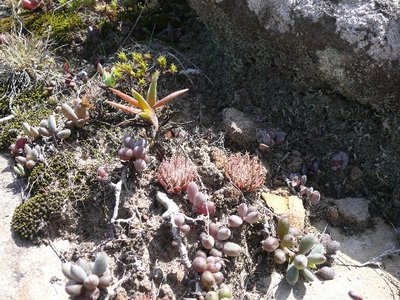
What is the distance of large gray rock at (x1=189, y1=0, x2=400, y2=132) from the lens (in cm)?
349

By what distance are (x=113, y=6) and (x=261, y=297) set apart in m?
2.99

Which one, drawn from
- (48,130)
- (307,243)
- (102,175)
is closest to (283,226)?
(307,243)

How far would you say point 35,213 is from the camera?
341 centimetres

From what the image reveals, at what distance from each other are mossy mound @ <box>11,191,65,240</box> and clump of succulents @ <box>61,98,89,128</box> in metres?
0.62

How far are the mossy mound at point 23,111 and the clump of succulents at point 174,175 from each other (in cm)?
118

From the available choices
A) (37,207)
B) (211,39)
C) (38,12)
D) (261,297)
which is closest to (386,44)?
(211,39)

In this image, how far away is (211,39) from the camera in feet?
14.4

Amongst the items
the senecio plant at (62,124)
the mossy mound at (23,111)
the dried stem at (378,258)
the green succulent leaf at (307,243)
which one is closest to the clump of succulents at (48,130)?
the senecio plant at (62,124)

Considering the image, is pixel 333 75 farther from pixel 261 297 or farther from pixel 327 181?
pixel 261 297

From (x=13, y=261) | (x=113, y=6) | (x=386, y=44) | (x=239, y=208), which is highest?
(x=386, y=44)

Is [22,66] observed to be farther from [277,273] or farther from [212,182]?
[277,273]

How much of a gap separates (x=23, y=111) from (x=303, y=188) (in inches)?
94.3

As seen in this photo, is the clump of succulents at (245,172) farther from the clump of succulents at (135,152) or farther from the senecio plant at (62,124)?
the senecio plant at (62,124)

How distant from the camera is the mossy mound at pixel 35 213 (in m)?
3.37
